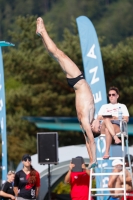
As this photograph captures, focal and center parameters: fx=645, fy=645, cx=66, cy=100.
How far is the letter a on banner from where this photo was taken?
516 inches

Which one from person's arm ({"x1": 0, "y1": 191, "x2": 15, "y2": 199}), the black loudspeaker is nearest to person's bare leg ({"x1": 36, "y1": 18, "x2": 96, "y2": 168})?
person's arm ({"x1": 0, "y1": 191, "x2": 15, "y2": 199})

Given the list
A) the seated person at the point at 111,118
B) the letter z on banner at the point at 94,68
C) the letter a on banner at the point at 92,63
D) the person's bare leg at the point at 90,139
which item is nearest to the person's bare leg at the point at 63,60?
the person's bare leg at the point at 90,139

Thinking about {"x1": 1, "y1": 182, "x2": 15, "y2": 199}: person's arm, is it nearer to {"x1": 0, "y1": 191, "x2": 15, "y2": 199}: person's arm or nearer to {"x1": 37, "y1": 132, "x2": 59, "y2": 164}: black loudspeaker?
{"x1": 0, "y1": 191, "x2": 15, "y2": 199}: person's arm

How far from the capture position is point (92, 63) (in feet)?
43.8

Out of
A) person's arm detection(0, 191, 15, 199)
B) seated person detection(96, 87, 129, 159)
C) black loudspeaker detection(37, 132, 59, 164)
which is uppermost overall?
seated person detection(96, 87, 129, 159)

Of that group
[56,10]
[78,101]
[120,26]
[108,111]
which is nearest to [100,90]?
[108,111]

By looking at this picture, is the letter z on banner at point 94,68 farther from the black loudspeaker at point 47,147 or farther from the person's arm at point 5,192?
the person's arm at point 5,192

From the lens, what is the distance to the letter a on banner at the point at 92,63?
13102 millimetres

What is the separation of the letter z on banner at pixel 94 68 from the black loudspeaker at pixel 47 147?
99 cm

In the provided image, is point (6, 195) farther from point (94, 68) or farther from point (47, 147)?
point (94, 68)

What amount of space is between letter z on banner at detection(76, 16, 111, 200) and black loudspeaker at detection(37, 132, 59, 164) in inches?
38.8

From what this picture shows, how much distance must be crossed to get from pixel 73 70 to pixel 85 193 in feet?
9.94

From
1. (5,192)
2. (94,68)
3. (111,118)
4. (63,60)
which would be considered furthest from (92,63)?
(63,60)

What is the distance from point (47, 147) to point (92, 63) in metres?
1.97
